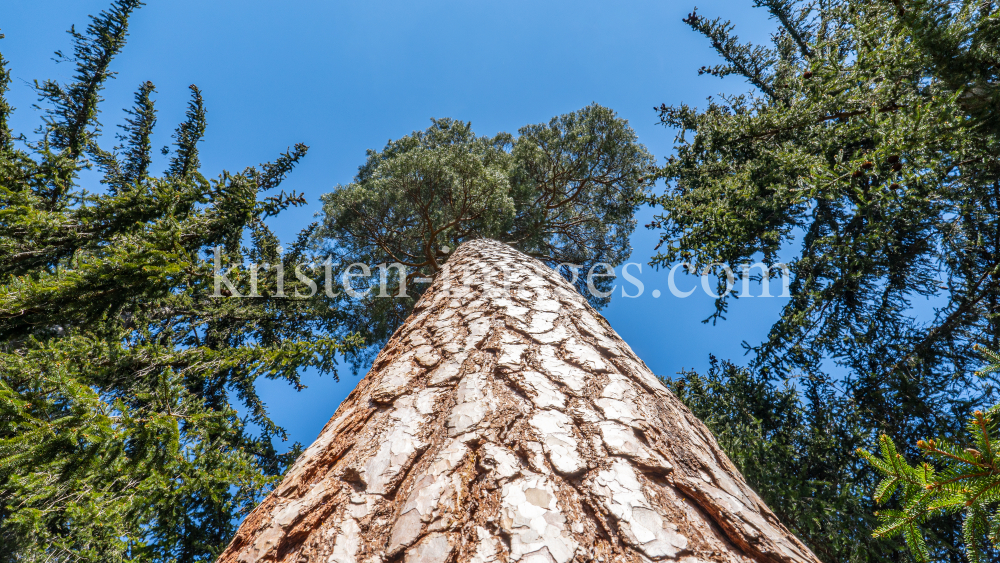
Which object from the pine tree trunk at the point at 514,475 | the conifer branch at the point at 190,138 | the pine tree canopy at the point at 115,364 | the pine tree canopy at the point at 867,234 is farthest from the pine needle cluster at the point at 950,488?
the conifer branch at the point at 190,138

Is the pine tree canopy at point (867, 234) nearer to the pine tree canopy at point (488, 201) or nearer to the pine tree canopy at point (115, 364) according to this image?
the pine tree canopy at point (488, 201)

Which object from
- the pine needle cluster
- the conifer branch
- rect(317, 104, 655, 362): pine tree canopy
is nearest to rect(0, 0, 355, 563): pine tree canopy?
the conifer branch

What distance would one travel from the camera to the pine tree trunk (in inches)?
30.5

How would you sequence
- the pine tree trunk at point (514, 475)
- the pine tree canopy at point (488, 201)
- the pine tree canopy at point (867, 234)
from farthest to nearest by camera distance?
the pine tree canopy at point (488, 201)
the pine tree canopy at point (867, 234)
the pine tree trunk at point (514, 475)

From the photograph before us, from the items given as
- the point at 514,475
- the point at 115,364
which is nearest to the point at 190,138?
the point at 115,364

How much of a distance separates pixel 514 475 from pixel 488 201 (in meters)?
6.02

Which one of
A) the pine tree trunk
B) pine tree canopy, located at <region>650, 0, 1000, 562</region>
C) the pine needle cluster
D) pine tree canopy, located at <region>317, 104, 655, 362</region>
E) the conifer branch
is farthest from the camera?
pine tree canopy, located at <region>317, 104, 655, 362</region>

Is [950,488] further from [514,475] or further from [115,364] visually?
[115,364]

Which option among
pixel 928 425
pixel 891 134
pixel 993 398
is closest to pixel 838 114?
pixel 891 134

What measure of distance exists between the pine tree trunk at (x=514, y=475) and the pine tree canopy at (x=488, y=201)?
4.60 metres

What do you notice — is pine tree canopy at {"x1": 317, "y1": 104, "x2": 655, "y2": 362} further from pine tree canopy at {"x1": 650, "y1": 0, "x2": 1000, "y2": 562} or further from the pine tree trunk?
the pine tree trunk

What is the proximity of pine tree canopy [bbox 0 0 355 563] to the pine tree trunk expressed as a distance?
236 cm

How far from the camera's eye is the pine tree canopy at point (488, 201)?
263 inches

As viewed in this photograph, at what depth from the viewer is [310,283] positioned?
5289 millimetres
